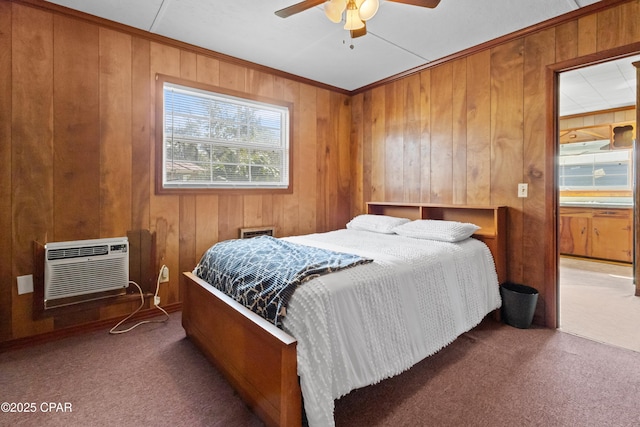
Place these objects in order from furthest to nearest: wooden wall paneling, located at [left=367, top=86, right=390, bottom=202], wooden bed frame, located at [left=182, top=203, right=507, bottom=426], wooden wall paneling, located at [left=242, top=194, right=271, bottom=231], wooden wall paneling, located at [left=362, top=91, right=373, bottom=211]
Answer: wooden wall paneling, located at [left=362, top=91, right=373, bottom=211], wooden wall paneling, located at [left=367, top=86, right=390, bottom=202], wooden wall paneling, located at [left=242, top=194, right=271, bottom=231], wooden bed frame, located at [left=182, top=203, right=507, bottom=426]

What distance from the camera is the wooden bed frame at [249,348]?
51.3 inches

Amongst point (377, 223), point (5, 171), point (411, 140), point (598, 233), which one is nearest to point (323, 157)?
point (411, 140)

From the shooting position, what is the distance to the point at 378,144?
12.9 feet

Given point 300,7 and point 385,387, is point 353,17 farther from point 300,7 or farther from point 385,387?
point 385,387

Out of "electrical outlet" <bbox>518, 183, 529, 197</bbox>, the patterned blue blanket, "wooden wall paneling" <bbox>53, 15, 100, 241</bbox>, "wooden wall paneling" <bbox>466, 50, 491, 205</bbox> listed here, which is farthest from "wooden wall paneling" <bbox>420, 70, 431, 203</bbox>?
"wooden wall paneling" <bbox>53, 15, 100, 241</bbox>

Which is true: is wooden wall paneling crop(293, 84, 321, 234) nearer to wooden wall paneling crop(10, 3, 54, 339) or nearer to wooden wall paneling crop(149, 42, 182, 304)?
wooden wall paneling crop(149, 42, 182, 304)

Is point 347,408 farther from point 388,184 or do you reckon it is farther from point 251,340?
point 388,184

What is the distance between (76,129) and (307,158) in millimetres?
2216

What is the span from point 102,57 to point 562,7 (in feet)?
11.7

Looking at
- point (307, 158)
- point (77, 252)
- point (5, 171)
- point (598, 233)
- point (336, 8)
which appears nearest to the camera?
point (336, 8)

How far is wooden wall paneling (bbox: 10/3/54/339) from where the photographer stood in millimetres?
2236

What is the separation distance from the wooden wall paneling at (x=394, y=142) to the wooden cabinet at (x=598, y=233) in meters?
3.61

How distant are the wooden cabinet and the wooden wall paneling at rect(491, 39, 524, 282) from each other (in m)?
3.39

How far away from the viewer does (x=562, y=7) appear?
234cm
